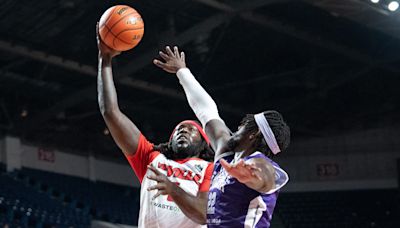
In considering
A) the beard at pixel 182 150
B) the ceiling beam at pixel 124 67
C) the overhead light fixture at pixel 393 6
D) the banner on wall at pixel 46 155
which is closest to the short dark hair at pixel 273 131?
the beard at pixel 182 150

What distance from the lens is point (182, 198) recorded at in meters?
3.50

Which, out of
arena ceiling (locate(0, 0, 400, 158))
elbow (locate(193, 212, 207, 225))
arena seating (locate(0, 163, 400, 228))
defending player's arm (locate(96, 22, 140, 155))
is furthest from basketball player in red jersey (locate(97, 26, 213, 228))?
arena ceiling (locate(0, 0, 400, 158))

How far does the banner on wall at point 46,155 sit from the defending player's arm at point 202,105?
1582 cm

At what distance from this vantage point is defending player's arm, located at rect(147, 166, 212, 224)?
3.39m

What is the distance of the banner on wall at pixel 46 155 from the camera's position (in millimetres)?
19672

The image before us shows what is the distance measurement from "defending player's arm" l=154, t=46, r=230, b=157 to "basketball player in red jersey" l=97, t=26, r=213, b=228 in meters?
0.32

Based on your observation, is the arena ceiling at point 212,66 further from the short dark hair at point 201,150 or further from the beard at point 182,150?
the beard at point 182,150

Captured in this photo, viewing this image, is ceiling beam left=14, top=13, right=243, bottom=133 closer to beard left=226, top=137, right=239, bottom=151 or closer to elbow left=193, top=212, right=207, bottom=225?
beard left=226, top=137, right=239, bottom=151

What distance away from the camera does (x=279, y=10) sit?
53.9ft

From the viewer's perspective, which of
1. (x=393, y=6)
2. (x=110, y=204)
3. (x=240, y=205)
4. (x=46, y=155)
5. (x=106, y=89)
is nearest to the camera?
(x=240, y=205)

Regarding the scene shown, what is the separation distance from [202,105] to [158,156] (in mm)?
750

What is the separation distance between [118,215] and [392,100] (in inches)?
320

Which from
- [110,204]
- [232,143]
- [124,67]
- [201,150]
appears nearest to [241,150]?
[232,143]

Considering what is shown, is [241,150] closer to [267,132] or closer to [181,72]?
[267,132]
